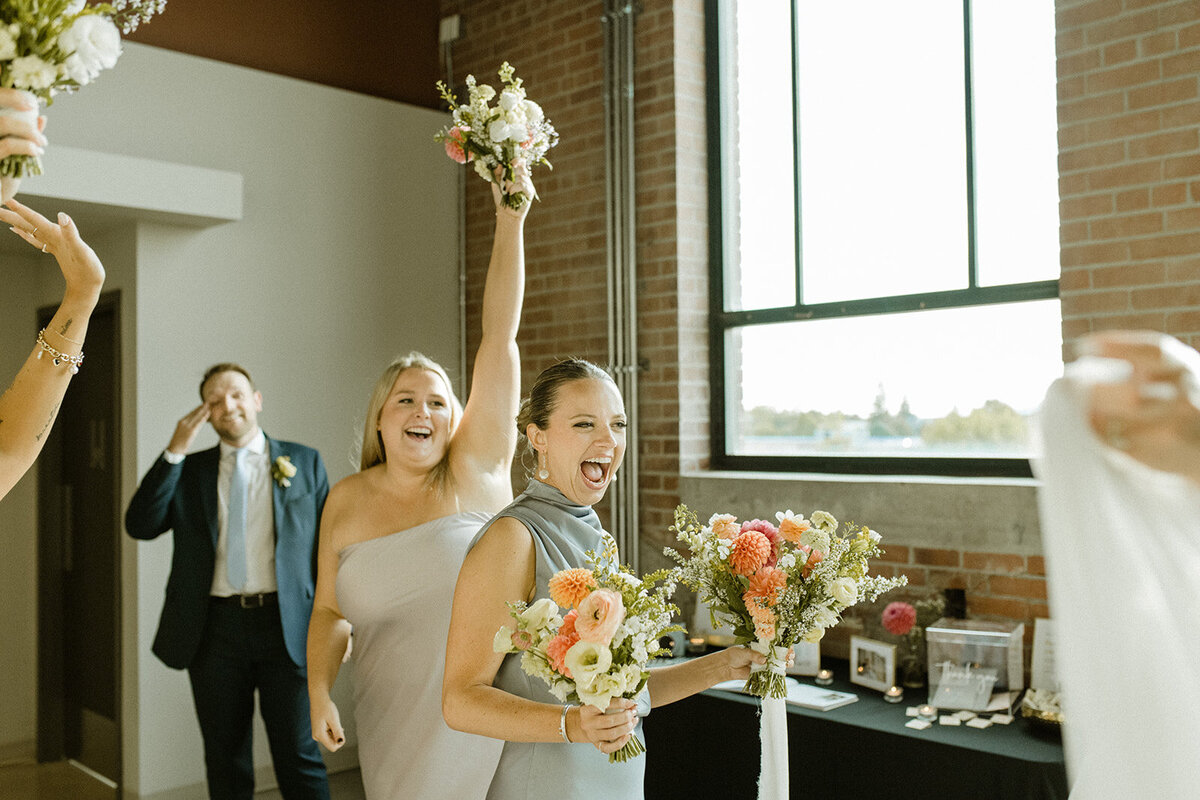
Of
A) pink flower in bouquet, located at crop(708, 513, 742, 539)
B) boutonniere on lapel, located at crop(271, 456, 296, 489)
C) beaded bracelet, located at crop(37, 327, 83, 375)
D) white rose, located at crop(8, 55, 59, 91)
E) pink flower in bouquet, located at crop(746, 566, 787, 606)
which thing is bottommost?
pink flower in bouquet, located at crop(746, 566, 787, 606)

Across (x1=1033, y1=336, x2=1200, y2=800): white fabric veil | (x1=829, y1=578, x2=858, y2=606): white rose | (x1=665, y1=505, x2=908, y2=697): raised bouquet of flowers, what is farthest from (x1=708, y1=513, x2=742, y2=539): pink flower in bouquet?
(x1=1033, y1=336, x2=1200, y2=800): white fabric veil

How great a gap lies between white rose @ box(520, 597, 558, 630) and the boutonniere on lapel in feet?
9.34

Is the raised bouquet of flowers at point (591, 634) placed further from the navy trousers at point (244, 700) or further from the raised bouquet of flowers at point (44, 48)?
the navy trousers at point (244, 700)

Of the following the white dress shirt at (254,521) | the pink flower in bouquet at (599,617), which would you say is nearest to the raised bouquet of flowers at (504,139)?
the pink flower in bouquet at (599,617)

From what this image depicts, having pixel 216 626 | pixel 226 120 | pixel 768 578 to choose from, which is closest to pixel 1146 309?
pixel 768 578

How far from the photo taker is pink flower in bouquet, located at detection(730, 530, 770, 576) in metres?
2.20

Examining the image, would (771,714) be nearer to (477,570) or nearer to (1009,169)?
(477,570)

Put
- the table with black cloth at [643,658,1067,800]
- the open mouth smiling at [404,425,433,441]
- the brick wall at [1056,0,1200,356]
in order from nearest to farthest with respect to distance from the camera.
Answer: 1. the open mouth smiling at [404,425,433,441]
2. the table with black cloth at [643,658,1067,800]
3. the brick wall at [1056,0,1200,356]

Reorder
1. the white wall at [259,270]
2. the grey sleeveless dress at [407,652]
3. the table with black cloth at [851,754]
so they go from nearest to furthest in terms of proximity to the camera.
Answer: the grey sleeveless dress at [407,652] < the table with black cloth at [851,754] < the white wall at [259,270]

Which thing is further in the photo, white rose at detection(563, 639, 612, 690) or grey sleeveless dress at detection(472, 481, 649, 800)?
grey sleeveless dress at detection(472, 481, 649, 800)

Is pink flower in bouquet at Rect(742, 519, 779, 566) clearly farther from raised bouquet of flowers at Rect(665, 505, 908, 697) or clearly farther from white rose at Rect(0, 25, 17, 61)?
white rose at Rect(0, 25, 17, 61)

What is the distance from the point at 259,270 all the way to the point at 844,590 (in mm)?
3970

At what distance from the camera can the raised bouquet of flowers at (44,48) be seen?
1544 millimetres

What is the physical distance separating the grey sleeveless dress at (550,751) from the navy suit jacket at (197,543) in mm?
2382
